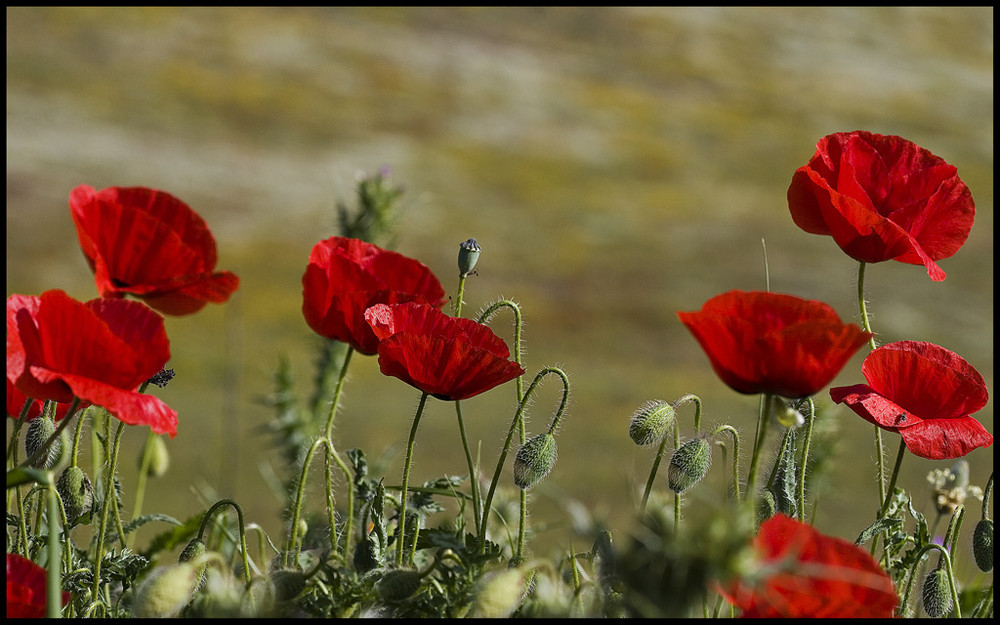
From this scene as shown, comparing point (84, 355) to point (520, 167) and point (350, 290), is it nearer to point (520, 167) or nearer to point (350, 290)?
point (350, 290)

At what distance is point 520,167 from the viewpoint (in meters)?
18.0

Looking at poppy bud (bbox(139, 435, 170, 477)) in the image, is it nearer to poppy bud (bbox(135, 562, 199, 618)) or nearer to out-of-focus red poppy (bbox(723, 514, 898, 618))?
poppy bud (bbox(135, 562, 199, 618))

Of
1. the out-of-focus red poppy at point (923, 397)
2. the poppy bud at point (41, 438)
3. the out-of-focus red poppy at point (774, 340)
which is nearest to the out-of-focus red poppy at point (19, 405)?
the poppy bud at point (41, 438)

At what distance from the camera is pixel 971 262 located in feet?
47.4

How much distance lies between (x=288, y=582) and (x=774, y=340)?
0.44 m

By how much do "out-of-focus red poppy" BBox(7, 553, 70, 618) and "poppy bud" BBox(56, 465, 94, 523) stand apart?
10.2 inches

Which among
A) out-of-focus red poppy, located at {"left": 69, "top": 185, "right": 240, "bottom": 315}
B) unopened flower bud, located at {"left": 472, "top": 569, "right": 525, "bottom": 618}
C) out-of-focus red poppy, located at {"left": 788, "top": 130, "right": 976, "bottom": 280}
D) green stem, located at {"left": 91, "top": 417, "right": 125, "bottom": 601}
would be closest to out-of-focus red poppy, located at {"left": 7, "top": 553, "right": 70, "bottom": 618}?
green stem, located at {"left": 91, "top": 417, "right": 125, "bottom": 601}

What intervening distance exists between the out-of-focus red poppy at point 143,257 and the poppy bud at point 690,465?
0.58m

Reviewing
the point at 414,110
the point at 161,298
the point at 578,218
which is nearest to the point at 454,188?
the point at 578,218

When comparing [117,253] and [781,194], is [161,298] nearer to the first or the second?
[117,253]

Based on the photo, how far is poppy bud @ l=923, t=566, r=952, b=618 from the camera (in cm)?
103

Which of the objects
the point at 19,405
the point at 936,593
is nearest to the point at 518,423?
the point at 936,593

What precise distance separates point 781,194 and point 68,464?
1760 centimetres

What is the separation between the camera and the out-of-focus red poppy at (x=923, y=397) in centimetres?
104
